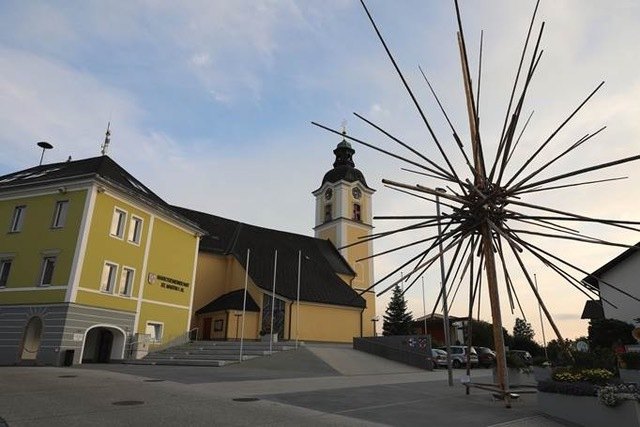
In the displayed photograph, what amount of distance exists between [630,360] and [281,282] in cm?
2855

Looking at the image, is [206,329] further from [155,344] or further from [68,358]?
[68,358]

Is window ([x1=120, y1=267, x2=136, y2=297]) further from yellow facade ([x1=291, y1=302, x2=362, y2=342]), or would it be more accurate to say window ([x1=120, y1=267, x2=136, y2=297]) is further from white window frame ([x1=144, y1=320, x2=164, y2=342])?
yellow facade ([x1=291, y1=302, x2=362, y2=342])

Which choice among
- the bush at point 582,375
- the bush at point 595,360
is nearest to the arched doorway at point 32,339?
the bush at point 582,375

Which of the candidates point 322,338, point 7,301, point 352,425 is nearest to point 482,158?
point 352,425

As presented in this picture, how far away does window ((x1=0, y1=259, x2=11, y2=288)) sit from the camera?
84.4ft

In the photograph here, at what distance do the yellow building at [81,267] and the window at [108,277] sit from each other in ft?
0.20

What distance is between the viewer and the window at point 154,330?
1136 inches

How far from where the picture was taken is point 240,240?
149 ft

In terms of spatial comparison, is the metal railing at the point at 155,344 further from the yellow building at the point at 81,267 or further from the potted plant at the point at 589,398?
the potted plant at the point at 589,398

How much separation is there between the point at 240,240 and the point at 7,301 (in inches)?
892

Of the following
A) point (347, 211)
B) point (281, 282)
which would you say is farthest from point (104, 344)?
point (347, 211)

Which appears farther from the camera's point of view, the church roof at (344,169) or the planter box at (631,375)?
Answer: the church roof at (344,169)

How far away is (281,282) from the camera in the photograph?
1587 inches

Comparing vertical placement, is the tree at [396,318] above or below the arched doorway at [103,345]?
above
